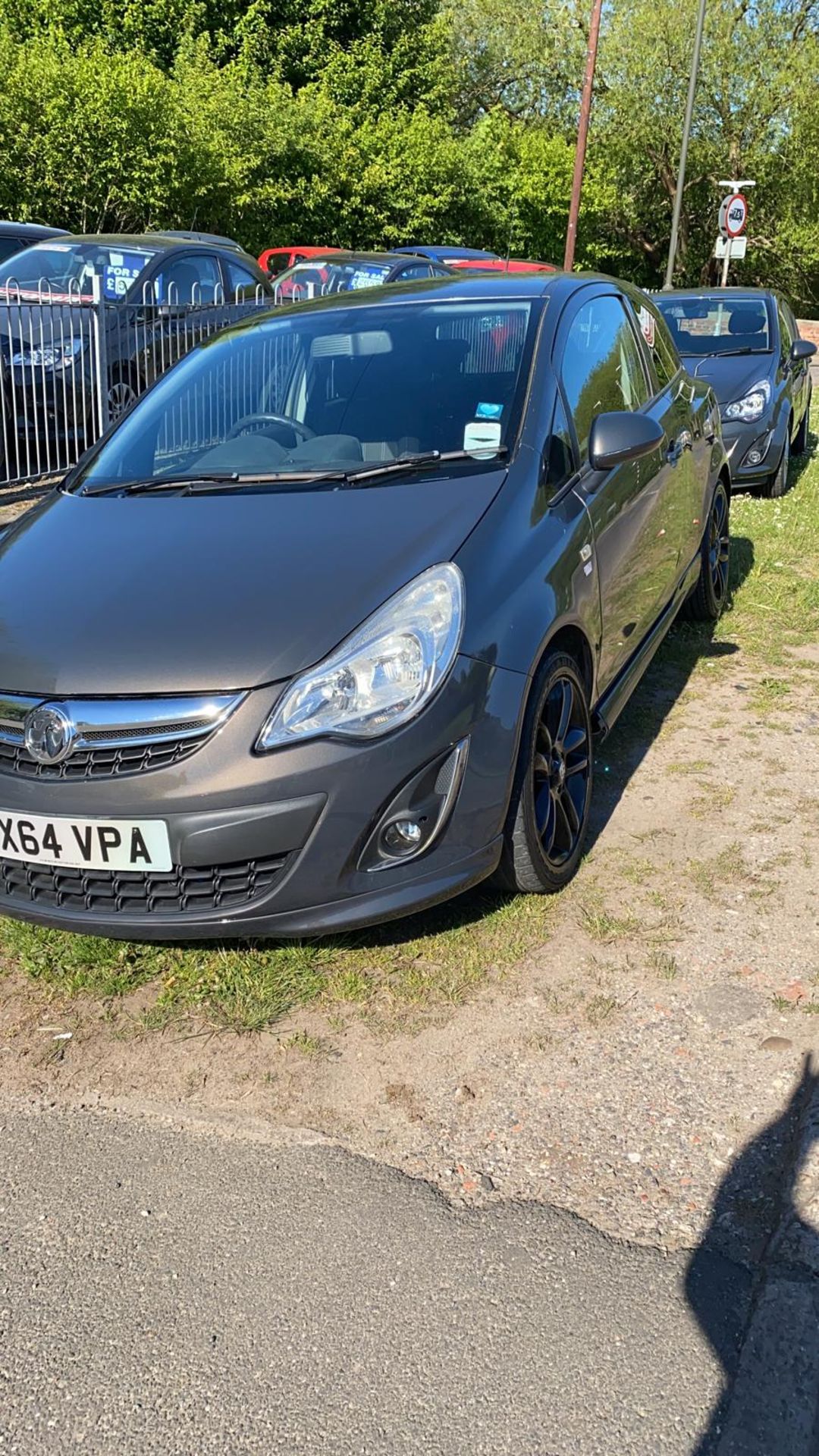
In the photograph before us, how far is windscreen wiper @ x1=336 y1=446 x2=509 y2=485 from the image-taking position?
332cm

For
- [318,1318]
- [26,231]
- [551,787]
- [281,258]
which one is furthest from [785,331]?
[318,1318]

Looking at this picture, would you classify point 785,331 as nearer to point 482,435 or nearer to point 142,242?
point 142,242

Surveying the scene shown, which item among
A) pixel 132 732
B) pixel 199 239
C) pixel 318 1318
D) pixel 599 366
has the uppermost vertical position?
pixel 199 239

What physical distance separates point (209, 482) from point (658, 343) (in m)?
2.71

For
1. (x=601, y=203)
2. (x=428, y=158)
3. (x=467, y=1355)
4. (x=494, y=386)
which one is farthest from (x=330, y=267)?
(x=601, y=203)

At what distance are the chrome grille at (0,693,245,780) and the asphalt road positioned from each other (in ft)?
2.66

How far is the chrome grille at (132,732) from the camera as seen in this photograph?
8.49ft

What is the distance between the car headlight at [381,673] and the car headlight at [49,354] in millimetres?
6751

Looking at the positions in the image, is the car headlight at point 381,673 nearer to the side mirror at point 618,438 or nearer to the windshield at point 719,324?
the side mirror at point 618,438

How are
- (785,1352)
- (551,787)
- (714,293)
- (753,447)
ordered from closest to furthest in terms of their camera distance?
(785,1352) → (551,787) → (753,447) → (714,293)

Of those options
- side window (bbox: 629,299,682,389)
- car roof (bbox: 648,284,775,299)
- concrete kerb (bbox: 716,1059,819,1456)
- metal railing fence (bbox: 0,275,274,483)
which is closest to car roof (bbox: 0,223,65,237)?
metal railing fence (bbox: 0,275,274,483)

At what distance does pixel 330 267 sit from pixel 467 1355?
38.4ft

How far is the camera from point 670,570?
4730mm

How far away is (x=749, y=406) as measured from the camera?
880 centimetres
